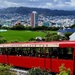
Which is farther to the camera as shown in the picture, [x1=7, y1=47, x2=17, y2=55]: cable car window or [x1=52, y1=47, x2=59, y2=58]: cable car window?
[x1=7, y1=47, x2=17, y2=55]: cable car window

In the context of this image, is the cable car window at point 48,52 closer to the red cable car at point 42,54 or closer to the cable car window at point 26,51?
the red cable car at point 42,54

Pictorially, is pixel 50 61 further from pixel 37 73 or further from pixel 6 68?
pixel 37 73

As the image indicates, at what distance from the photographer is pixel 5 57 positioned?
94.4 feet

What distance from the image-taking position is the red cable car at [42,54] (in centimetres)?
1990

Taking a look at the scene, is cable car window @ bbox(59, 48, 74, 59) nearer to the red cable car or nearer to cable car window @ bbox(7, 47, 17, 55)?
the red cable car

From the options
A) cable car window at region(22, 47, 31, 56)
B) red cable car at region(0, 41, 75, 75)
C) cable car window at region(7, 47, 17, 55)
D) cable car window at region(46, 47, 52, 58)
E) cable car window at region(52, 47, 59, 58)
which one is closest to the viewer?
red cable car at region(0, 41, 75, 75)

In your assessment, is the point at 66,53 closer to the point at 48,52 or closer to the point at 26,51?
the point at 48,52

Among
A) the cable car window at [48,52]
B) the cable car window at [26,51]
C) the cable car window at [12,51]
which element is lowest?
the cable car window at [12,51]

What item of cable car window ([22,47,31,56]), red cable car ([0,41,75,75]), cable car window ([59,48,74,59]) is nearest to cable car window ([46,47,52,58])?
red cable car ([0,41,75,75])

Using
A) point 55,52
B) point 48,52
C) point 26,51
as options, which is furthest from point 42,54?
point 26,51

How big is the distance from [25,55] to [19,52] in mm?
1031

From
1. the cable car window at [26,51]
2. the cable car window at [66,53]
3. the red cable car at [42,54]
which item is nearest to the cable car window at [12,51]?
the red cable car at [42,54]

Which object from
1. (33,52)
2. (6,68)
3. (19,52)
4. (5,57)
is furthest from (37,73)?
(5,57)

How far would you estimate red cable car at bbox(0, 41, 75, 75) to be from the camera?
65.3ft
